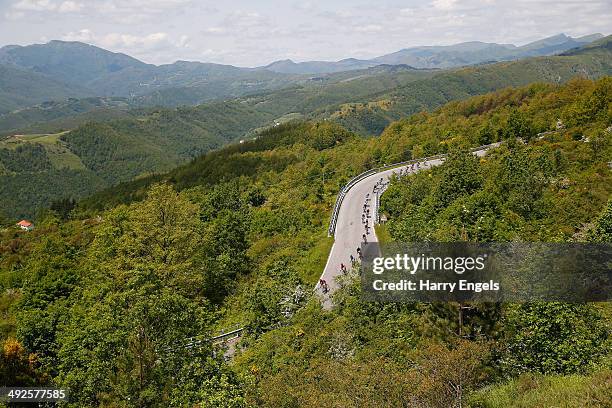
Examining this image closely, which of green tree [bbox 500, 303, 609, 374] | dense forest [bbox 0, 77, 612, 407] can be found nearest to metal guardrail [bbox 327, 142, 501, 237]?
dense forest [bbox 0, 77, 612, 407]

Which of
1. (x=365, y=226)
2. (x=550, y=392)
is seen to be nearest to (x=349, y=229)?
(x=365, y=226)

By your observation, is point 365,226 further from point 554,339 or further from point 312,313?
point 554,339

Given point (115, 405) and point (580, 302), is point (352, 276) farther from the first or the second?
point (115, 405)

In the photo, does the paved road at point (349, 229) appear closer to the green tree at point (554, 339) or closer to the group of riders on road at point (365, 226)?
the group of riders on road at point (365, 226)

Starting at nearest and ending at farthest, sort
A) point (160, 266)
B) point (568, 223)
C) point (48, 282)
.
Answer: point (160, 266)
point (568, 223)
point (48, 282)

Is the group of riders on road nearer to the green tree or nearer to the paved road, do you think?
the paved road

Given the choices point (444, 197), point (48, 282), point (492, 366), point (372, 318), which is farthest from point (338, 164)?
point (492, 366)
